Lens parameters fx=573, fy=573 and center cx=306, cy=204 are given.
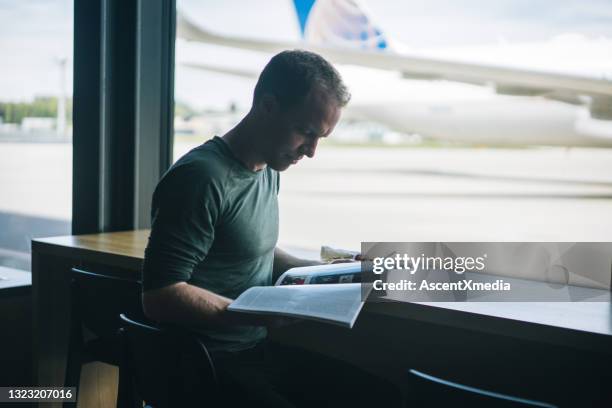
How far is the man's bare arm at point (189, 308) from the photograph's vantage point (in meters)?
1.01

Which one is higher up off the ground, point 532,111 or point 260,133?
point 532,111

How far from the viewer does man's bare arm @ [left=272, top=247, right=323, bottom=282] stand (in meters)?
1.43

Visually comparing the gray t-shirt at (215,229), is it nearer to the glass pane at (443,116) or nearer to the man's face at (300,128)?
the man's face at (300,128)

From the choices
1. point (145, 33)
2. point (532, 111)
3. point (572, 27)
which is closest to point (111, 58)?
point (145, 33)

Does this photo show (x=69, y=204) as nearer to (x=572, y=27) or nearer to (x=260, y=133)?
(x=260, y=133)

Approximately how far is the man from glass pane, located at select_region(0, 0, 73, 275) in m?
1.35

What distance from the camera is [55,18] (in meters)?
2.38

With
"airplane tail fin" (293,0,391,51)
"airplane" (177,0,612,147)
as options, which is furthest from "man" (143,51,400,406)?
"airplane tail fin" (293,0,391,51)

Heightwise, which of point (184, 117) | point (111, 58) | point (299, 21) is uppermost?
Result: point (299, 21)

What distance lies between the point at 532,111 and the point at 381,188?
46.4 inches

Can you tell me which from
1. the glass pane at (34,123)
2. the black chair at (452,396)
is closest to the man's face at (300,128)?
the black chair at (452,396)

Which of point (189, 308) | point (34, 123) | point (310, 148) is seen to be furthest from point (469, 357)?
point (34, 123)

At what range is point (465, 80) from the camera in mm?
3627

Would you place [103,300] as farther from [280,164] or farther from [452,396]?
[452,396]
